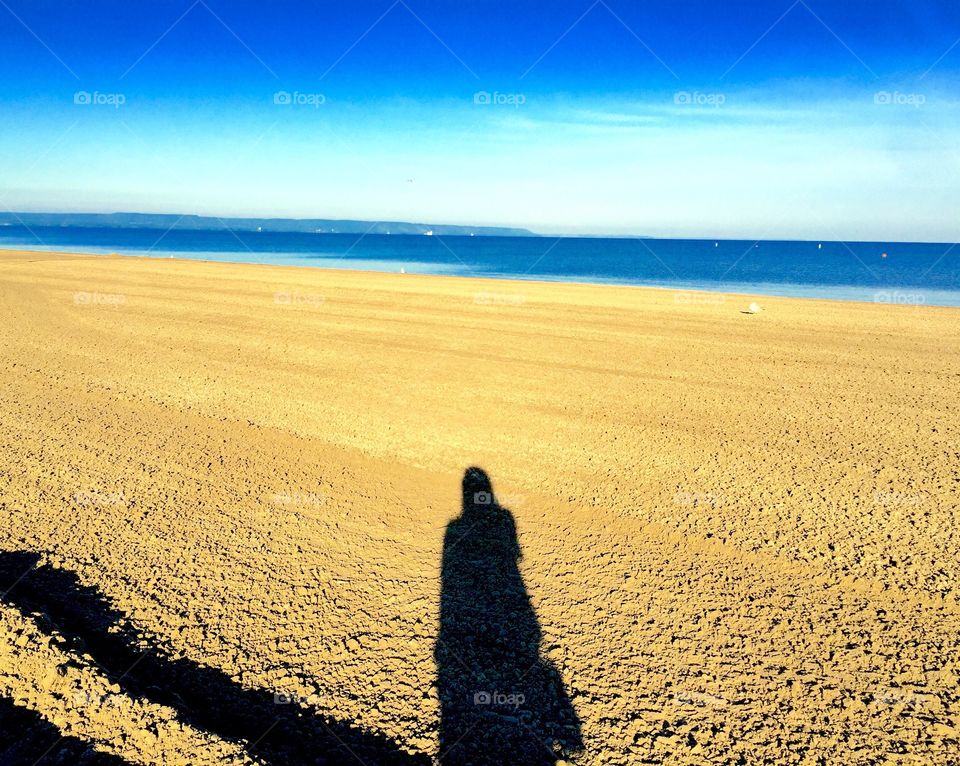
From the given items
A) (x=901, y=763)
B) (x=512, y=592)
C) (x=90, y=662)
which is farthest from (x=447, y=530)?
(x=901, y=763)

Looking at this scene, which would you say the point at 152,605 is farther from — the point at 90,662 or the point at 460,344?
the point at 460,344

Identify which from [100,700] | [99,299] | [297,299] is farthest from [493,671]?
[99,299]

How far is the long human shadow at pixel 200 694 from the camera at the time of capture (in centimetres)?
331

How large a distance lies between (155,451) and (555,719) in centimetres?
604

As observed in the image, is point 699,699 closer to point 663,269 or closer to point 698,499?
point 698,499

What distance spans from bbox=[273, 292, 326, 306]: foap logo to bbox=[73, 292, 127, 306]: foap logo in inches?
199

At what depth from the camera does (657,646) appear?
4227mm

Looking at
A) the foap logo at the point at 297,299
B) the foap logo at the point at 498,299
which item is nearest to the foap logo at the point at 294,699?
the foap logo at the point at 297,299

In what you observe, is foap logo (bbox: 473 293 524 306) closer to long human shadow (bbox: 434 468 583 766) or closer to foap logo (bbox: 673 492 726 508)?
foap logo (bbox: 673 492 726 508)

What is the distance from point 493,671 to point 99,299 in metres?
22.2

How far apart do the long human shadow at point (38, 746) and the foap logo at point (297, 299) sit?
733 inches

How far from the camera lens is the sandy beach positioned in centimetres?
352

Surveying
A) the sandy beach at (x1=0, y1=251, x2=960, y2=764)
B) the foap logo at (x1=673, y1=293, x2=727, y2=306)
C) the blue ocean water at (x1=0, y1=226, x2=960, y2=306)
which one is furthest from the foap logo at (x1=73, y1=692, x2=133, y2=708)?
the blue ocean water at (x1=0, y1=226, x2=960, y2=306)

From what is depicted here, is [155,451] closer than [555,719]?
No
